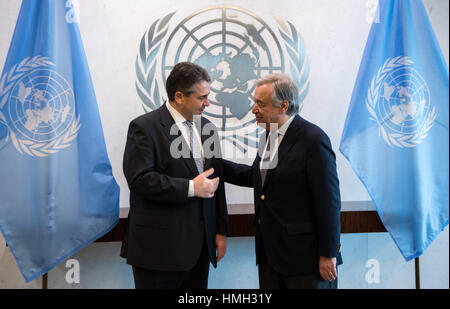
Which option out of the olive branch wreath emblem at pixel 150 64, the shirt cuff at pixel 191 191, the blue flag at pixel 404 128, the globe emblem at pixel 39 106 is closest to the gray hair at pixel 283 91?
the shirt cuff at pixel 191 191

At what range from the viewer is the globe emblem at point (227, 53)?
253cm

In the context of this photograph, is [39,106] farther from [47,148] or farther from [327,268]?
[327,268]

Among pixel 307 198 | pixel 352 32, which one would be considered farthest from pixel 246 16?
pixel 307 198

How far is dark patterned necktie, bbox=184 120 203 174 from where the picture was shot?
1781 mm

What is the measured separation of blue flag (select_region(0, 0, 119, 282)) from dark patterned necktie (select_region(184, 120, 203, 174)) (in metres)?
0.69

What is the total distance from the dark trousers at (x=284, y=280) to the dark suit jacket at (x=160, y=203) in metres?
0.35

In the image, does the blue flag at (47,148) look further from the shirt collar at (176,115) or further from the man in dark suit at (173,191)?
the shirt collar at (176,115)

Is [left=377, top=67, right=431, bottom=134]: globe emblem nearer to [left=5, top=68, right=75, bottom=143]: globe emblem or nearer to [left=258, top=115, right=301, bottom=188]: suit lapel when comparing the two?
[left=258, top=115, right=301, bottom=188]: suit lapel

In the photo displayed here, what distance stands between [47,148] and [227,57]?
1.39m

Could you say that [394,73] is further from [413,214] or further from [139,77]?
[139,77]

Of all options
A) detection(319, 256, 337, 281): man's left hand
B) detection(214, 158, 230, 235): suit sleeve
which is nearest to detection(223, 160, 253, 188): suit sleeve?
detection(214, 158, 230, 235): suit sleeve

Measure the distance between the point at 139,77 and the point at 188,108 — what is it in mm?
902
